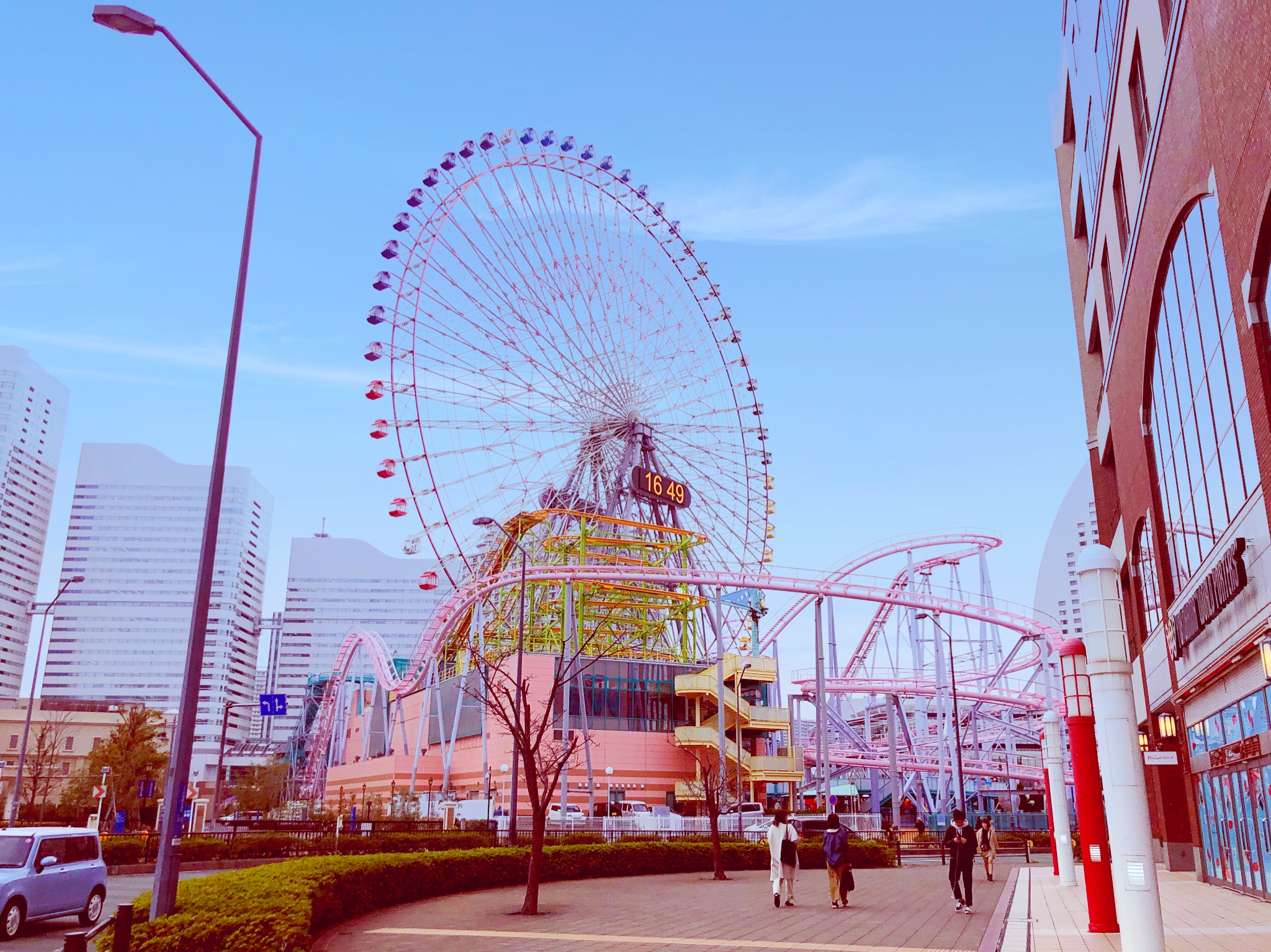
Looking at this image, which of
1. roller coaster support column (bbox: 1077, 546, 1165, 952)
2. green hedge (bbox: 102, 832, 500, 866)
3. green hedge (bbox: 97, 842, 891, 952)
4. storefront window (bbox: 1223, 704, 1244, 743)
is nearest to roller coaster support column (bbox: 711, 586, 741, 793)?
green hedge (bbox: 97, 842, 891, 952)

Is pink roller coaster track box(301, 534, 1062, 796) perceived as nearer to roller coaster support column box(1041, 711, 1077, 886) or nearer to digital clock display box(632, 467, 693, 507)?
digital clock display box(632, 467, 693, 507)

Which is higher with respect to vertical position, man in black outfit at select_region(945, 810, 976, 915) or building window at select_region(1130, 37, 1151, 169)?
building window at select_region(1130, 37, 1151, 169)

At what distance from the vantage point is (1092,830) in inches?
584

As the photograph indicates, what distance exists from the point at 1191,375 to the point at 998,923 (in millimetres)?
9957

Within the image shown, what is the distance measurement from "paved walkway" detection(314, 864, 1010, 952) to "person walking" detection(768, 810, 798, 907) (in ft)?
1.36

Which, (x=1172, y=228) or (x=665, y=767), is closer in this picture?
(x=1172, y=228)

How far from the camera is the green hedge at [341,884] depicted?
10.3 metres

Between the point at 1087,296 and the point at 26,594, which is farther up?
the point at 26,594

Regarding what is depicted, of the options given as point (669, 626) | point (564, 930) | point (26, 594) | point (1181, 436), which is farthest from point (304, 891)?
point (26, 594)

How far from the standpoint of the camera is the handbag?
18969 mm

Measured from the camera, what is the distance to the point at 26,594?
628 ft

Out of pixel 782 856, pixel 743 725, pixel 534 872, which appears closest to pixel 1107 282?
pixel 782 856

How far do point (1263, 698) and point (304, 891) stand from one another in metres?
14.2

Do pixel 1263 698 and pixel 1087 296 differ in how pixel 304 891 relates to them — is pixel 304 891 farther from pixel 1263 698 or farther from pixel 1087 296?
pixel 1087 296
